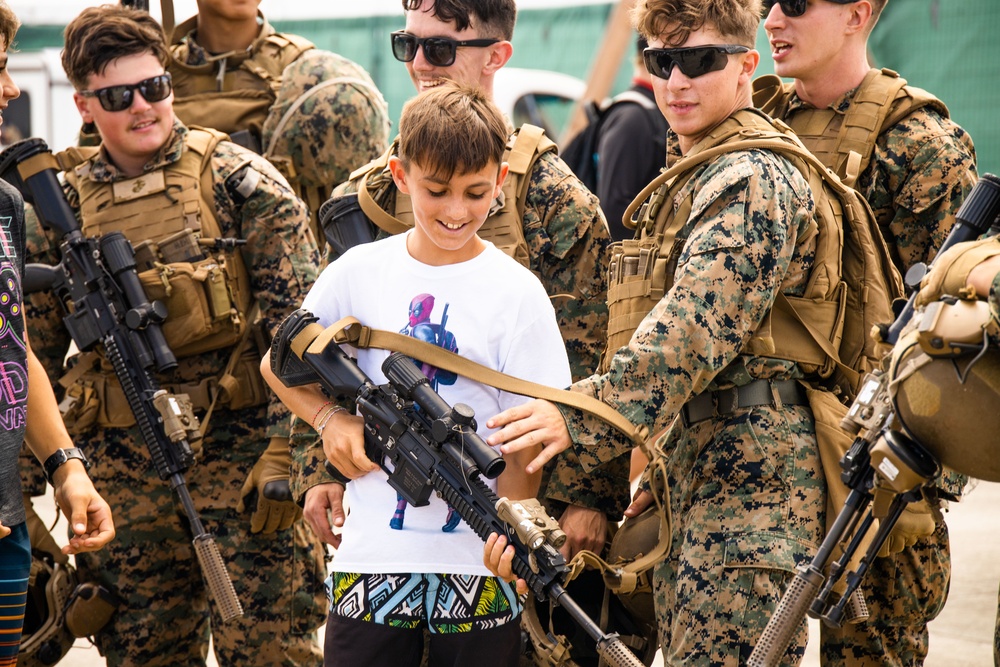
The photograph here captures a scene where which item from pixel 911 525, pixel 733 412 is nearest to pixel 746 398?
pixel 733 412

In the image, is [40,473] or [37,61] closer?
[40,473]

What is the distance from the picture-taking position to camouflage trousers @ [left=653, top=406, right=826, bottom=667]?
2.89m

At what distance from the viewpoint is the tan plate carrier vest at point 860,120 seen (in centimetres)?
377

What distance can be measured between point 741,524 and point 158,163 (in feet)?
8.03

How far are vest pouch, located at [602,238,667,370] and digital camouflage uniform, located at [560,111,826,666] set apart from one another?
7 cm

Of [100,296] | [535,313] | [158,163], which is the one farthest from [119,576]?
[535,313]

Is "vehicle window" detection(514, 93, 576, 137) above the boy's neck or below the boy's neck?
below

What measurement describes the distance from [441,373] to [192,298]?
1491mm

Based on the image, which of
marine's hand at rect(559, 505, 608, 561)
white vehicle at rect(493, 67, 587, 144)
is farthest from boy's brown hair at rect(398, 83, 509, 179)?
white vehicle at rect(493, 67, 587, 144)

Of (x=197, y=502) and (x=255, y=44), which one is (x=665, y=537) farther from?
(x=255, y=44)

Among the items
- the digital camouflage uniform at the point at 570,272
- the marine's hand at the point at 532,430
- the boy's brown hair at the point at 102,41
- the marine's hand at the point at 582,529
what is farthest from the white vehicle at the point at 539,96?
the marine's hand at the point at 532,430

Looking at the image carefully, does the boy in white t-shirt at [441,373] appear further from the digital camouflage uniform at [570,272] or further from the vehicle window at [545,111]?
the vehicle window at [545,111]

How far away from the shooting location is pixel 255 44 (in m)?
5.09

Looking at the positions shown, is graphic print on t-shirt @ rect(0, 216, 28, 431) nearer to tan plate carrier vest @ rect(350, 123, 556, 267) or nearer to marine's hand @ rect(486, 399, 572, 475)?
tan plate carrier vest @ rect(350, 123, 556, 267)
